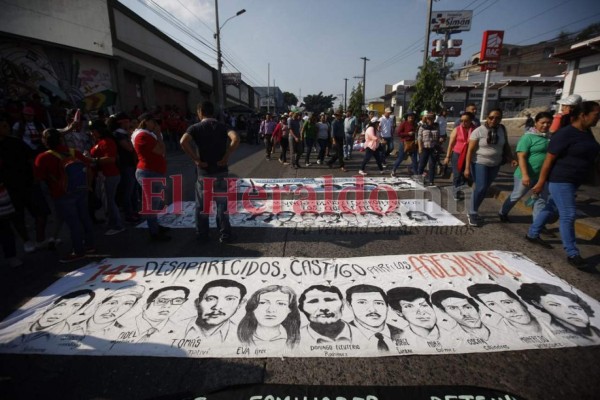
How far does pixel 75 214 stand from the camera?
12.3 ft

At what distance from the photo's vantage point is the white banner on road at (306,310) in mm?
2340

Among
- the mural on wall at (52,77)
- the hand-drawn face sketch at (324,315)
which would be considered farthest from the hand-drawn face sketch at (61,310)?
the mural on wall at (52,77)

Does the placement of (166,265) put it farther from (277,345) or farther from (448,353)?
(448,353)

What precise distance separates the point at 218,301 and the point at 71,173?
8.30ft

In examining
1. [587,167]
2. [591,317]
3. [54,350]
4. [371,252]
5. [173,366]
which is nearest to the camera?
[173,366]

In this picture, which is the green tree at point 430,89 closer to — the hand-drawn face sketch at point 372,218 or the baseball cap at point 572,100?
the baseball cap at point 572,100

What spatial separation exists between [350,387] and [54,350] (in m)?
2.28

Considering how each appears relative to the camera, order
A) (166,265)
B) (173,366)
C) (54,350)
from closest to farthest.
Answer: (173,366), (54,350), (166,265)

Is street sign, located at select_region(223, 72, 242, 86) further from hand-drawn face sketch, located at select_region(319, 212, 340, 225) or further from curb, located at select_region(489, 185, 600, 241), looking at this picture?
curb, located at select_region(489, 185, 600, 241)

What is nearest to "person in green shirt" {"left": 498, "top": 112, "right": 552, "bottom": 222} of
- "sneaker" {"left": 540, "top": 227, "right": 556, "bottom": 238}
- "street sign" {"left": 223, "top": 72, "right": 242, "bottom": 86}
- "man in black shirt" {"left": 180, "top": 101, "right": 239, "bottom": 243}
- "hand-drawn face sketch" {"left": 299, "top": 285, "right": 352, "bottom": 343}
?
"sneaker" {"left": 540, "top": 227, "right": 556, "bottom": 238}

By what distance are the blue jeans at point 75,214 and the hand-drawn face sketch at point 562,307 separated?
5.11 meters

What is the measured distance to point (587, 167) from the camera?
336 cm

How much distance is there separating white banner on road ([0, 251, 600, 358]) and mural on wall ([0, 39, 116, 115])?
24.3 ft

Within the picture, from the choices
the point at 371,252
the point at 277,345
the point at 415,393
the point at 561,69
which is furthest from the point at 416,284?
the point at 561,69
